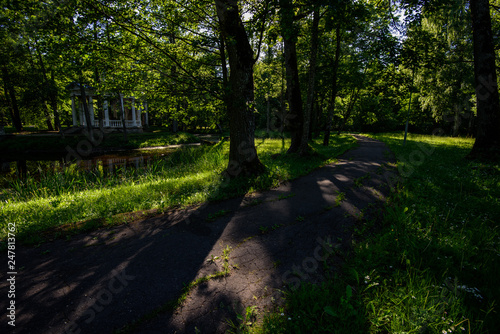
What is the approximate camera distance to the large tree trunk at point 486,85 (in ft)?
27.1

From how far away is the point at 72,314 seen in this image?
230 centimetres

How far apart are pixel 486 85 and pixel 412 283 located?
10.5m

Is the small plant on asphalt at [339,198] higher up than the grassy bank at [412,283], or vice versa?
the small plant on asphalt at [339,198]

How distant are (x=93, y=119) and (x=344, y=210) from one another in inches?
1344

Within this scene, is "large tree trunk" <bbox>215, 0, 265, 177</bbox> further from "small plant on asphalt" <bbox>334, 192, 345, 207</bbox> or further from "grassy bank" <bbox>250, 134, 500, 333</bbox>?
"grassy bank" <bbox>250, 134, 500, 333</bbox>

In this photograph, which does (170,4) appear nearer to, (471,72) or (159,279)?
(159,279)

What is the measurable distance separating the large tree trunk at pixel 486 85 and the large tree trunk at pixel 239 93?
918cm

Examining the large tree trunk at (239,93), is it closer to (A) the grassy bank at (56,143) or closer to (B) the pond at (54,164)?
(B) the pond at (54,164)

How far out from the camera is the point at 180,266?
119 inches

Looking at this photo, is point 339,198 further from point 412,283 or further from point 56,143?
point 56,143

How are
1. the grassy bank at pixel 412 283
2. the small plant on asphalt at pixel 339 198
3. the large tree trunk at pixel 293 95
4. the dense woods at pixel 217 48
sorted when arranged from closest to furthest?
the grassy bank at pixel 412 283 < the small plant on asphalt at pixel 339 198 < the dense woods at pixel 217 48 < the large tree trunk at pixel 293 95

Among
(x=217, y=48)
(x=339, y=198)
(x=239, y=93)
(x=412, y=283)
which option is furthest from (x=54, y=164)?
(x=412, y=283)

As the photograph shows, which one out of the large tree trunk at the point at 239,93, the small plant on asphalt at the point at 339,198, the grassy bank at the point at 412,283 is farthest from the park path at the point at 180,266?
the large tree trunk at the point at 239,93

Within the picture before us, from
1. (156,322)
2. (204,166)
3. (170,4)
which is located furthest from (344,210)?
(170,4)
